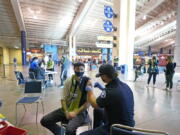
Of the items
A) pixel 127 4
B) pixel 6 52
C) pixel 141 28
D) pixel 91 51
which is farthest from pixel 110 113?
pixel 6 52

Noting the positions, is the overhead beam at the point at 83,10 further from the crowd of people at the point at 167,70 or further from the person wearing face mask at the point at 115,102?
the person wearing face mask at the point at 115,102

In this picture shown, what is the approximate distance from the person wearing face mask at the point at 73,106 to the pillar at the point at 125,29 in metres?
6.53

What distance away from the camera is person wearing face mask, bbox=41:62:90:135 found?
184cm

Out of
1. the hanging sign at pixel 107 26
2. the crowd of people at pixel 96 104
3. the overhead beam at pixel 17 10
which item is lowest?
the crowd of people at pixel 96 104

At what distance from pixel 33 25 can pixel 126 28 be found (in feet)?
43.5

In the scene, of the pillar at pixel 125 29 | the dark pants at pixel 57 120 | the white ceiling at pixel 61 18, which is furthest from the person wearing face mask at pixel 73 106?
the white ceiling at pixel 61 18

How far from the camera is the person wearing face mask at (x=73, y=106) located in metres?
1.84

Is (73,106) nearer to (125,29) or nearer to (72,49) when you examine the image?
(125,29)

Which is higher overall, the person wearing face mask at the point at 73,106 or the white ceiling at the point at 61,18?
the white ceiling at the point at 61,18

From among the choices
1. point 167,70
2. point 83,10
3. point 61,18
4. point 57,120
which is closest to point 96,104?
point 57,120

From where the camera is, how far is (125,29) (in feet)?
27.0

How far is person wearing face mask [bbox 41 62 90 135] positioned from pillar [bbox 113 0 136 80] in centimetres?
653

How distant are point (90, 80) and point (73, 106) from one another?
1.41 ft

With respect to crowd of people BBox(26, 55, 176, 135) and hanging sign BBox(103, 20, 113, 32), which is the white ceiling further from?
crowd of people BBox(26, 55, 176, 135)
